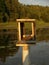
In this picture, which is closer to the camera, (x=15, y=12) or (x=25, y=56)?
(x=25, y=56)

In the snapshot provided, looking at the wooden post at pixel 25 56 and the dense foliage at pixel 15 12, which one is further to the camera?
the dense foliage at pixel 15 12

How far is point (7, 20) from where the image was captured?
4581 cm

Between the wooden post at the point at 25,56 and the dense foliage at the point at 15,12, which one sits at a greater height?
the wooden post at the point at 25,56

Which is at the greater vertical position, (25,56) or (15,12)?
(25,56)

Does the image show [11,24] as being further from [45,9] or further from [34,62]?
[34,62]

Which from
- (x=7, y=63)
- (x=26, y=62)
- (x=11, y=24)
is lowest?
(x=11, y=24)

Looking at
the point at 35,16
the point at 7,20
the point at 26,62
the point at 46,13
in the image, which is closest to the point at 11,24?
the point at 7,20

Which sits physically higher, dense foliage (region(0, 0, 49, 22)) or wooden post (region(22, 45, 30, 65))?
wooden post (region(22, 45, 30, 65))

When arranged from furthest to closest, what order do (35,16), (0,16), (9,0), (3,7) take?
(35,16)
(9,0)
(3,7)
(0,16)

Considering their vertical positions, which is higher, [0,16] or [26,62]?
[26,62]

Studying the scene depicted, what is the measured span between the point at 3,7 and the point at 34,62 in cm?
3864

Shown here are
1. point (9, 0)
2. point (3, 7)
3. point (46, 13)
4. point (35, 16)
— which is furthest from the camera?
point (46, 13)

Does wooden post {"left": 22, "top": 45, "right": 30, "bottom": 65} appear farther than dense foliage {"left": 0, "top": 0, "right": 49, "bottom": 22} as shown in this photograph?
No

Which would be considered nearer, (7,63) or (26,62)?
(26,62)
